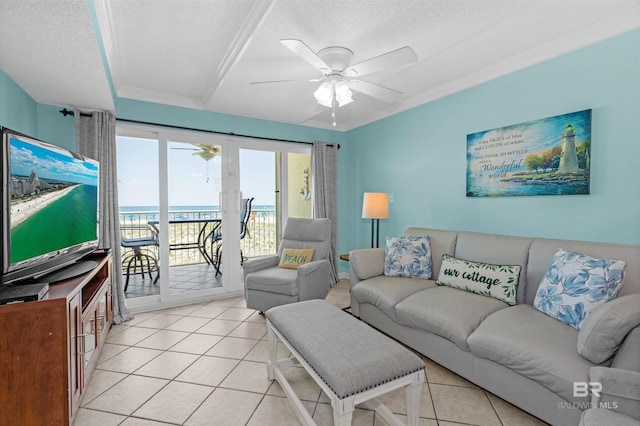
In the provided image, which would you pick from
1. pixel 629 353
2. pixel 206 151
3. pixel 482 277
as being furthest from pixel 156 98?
pixel 629 353

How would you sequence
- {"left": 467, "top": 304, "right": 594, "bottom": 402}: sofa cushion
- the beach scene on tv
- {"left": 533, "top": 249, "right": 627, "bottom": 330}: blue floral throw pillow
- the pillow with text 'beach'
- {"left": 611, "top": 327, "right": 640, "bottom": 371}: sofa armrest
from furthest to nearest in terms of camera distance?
the pillow with text 'beach' < {"left": 533, "top": 249, "right": 627, "bottom": 330}: blue floral throw pillow < the beach scene on tv < {"left": 467, "top": 304, "right": 594, "bottom": 402}: sofa cushion < {"left": 611, "top": 327, "right": 640, "bottom": 371}: sofa armrest

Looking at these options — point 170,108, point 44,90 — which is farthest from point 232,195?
point 44,90

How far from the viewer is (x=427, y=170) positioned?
132 inches

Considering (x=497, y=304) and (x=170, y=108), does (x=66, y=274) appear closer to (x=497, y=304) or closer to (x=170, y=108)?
(x=170, y=108)

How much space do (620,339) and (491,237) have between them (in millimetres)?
1214

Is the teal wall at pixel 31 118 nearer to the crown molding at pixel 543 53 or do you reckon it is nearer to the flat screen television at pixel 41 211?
the flat screen television at pixel 41 211

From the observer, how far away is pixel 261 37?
2043 mm

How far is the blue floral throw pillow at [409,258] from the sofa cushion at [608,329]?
1385mm

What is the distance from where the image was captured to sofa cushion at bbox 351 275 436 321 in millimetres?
2371

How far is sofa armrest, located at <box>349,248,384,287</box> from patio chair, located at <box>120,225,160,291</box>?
2.53 m

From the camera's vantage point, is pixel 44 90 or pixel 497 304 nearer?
pixel 497 304

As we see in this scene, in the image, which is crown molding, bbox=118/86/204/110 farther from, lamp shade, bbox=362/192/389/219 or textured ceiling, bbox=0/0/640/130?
lamp shade, bbox=362/192/389/219

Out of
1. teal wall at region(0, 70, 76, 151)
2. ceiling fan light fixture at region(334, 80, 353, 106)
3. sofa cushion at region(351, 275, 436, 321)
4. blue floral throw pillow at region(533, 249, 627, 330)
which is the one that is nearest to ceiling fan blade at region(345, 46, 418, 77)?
ceiling fan light fixture at region(334, 80, 353, 106)

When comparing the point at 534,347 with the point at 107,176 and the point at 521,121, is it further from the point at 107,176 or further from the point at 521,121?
the point at 107,176
